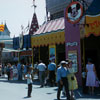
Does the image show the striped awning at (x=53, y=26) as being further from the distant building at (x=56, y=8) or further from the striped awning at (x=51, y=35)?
the distant building at (x=56, y=8)

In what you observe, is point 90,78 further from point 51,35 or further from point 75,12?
point 51,35

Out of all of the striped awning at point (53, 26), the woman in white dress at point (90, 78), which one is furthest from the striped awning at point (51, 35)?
the woman in white dress at point (90, 78)

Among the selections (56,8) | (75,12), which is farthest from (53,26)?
(56,8)

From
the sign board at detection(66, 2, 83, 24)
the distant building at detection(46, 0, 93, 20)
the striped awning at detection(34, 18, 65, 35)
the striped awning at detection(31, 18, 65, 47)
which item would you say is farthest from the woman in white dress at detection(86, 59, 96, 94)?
the distant building at detection(46, 0, 93, 20)

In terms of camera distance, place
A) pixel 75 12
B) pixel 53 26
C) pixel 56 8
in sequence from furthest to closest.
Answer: pixel 56 8
pixel 53 26
pixel 75 12

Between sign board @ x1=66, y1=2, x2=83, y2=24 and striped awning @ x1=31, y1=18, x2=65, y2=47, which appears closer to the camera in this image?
sign board @ x1=66, y1=2, x2=83, y2=24

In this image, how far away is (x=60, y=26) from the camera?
2039cm

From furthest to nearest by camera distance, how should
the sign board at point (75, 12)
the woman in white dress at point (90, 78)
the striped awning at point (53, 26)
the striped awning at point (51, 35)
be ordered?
1. the striped awning at point (53, 26)
2. the striped awning at point (51, 35)
3. the sign board at point (75, 12)
4. the woman in white dress at point (90, 78)

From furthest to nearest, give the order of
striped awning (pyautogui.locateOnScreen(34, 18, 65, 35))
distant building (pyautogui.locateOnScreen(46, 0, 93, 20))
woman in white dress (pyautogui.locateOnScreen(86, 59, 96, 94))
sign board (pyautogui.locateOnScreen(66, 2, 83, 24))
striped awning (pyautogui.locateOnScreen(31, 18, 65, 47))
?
distant building (pyautogui.locateOnScreen(46, 0, 93, 20)), striped awning (pyautogui.locateOnScreen(34, 18, 65, 35)), striped awning (pyautogui.locateOnScreen(31, 18, 65, 47)), sign board (pyautogui.locateOnScreen(66, 2, 83, 24)), woman in white dress (pyautogui.locateOnScreen(86, 59, 96, 94))

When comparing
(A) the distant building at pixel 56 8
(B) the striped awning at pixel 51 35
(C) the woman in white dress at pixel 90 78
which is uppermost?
(A) the distant building at pixel 56 8

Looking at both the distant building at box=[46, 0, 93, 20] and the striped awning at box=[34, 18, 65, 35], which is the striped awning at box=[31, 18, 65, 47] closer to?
the striped awning at box=[34, 18, 65, 35]

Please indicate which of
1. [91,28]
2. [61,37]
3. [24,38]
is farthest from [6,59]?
[91,28]

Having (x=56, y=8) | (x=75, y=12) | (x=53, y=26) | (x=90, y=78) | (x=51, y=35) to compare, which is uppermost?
(x=56, y=8)

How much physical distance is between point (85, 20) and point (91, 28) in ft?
3.03
